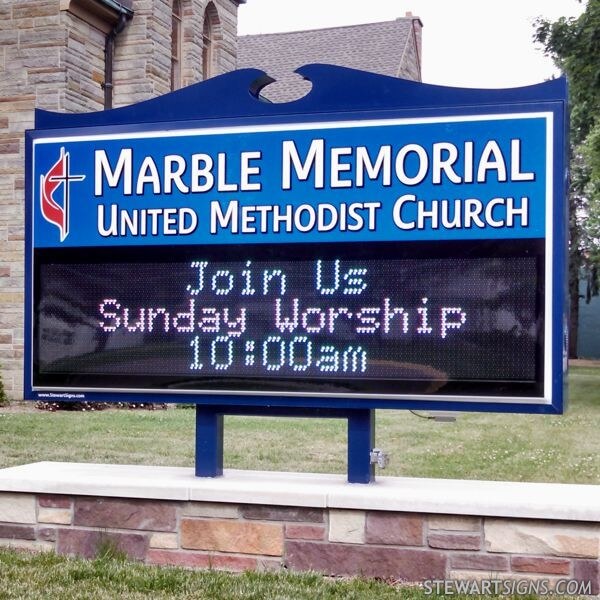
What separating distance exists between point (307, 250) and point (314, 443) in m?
6.77

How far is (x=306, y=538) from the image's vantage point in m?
6.10

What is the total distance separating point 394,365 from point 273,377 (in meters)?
0.72

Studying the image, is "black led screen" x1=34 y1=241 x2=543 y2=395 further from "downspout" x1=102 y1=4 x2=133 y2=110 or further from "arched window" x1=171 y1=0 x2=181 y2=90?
"arched window" x1=171 y1=0 x2=181 y2=90

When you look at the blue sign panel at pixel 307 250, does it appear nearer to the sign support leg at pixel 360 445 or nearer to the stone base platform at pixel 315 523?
the sign support leg at pixel 360 445

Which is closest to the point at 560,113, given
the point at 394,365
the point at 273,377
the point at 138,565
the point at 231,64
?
the point at 394,365

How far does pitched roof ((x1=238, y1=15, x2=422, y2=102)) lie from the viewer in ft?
108

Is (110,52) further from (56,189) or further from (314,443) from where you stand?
(56,189)

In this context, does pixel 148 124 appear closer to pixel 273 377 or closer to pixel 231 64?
pixel 273 377

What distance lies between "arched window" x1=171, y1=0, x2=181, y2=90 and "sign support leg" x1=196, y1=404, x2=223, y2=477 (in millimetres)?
14031

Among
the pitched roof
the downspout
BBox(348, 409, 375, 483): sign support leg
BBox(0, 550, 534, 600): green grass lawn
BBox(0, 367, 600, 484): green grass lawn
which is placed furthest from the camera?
the pitched roof

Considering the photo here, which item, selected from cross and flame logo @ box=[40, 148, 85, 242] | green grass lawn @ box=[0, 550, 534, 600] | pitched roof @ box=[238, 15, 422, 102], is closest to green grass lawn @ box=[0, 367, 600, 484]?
cross and flame logo @ box=[40, 148, 85, 242]

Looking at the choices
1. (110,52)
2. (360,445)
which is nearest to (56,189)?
(360,445)

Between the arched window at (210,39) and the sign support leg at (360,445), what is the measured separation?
624 inches

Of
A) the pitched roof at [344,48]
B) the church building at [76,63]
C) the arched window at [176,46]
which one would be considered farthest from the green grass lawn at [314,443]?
the pitched roof at [344,48]
